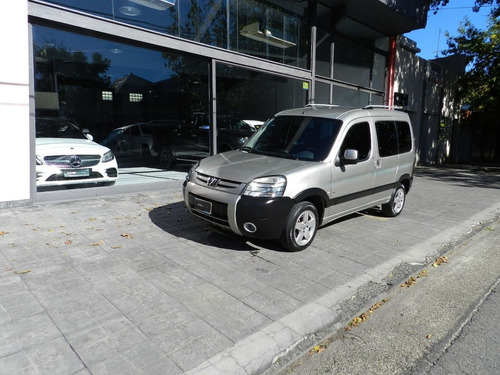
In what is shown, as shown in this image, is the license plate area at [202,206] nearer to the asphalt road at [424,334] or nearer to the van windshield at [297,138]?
the van windshield at [297,138]

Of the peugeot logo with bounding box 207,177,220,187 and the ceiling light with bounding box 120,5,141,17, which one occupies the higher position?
the ceiling light with bounding box 120,5,141,17

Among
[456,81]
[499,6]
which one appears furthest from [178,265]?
[456,81]

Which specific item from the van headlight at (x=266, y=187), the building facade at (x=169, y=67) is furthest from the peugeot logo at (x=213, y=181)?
the building facade at (x=169, y=67)

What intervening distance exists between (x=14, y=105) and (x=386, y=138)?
6157 millimetres

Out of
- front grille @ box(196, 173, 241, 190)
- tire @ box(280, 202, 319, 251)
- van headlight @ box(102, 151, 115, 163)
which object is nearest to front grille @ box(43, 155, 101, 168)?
van headlight @ box(102, 151, 115, 163)

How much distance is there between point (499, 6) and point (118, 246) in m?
18.4

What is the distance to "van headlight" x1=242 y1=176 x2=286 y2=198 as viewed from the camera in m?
4.36

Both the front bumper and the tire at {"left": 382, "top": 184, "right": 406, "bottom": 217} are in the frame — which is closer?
the front bumper

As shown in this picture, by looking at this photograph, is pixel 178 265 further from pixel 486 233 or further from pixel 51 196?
pixel 486 233

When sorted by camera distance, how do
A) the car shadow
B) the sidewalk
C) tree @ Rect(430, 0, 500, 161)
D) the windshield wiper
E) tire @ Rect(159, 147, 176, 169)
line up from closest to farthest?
the sidewalk, the car shadow, the windshield wiper, tire @ Rect(159, 147, 176, 169), tree @ Rect(430, 0, 500, 161)

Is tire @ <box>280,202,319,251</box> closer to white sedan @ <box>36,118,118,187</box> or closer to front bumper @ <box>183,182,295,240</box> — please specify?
front bumper @ <box>183,182,295,240</box>

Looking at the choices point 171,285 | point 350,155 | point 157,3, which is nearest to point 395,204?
point 350,155

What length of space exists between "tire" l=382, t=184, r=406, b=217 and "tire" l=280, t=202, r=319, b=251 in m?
2.33

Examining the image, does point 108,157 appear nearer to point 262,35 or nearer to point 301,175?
point 301,175
